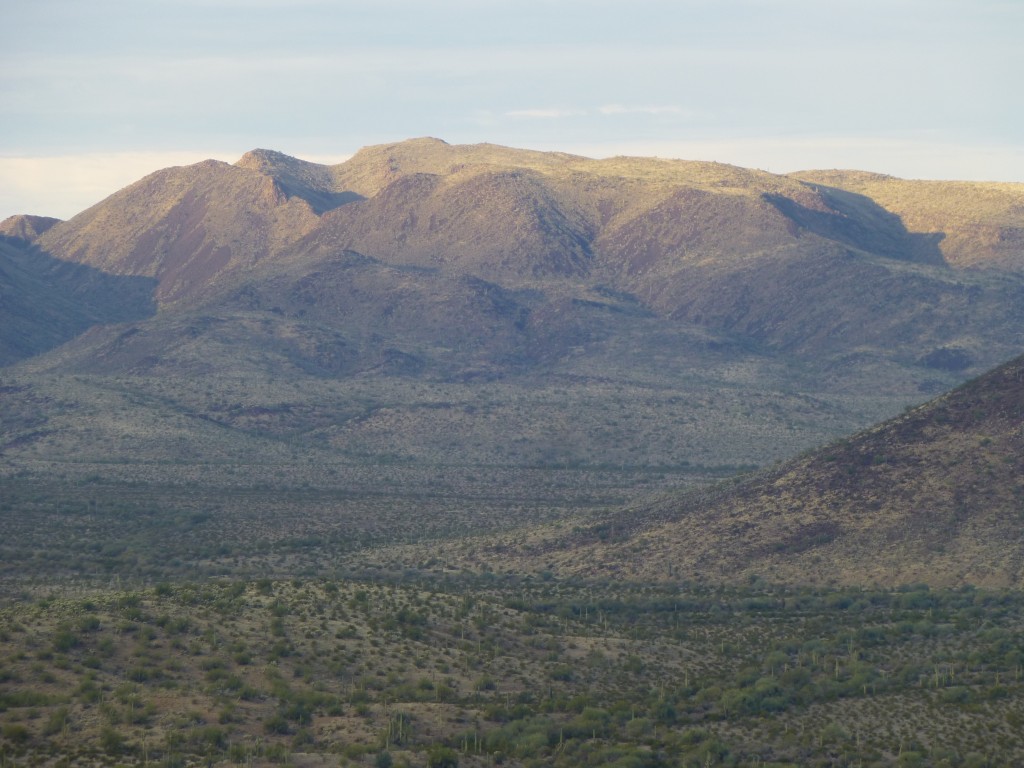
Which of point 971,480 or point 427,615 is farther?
point 971,480

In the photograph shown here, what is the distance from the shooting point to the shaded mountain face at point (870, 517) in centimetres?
7875

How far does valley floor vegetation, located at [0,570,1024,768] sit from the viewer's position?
143 feet

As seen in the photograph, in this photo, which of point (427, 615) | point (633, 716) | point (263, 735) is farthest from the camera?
point (427, 615)

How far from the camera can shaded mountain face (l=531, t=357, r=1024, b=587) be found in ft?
258

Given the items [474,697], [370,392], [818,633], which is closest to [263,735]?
[474,697]

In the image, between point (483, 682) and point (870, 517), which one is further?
point (870, 517)

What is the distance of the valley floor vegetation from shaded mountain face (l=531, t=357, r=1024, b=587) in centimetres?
1071

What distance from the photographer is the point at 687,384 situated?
181 metres

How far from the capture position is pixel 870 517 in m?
83.8

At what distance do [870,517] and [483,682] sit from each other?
3727cm

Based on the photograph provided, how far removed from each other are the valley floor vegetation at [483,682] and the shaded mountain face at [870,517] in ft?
35.1

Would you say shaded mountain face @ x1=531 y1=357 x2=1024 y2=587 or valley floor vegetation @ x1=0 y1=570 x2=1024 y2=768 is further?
shaded mountain face @ x1=531 y1=357 x2=1024 y2=587

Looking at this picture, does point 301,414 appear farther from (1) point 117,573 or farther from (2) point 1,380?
(1) point 117,573

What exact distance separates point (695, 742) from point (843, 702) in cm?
651
